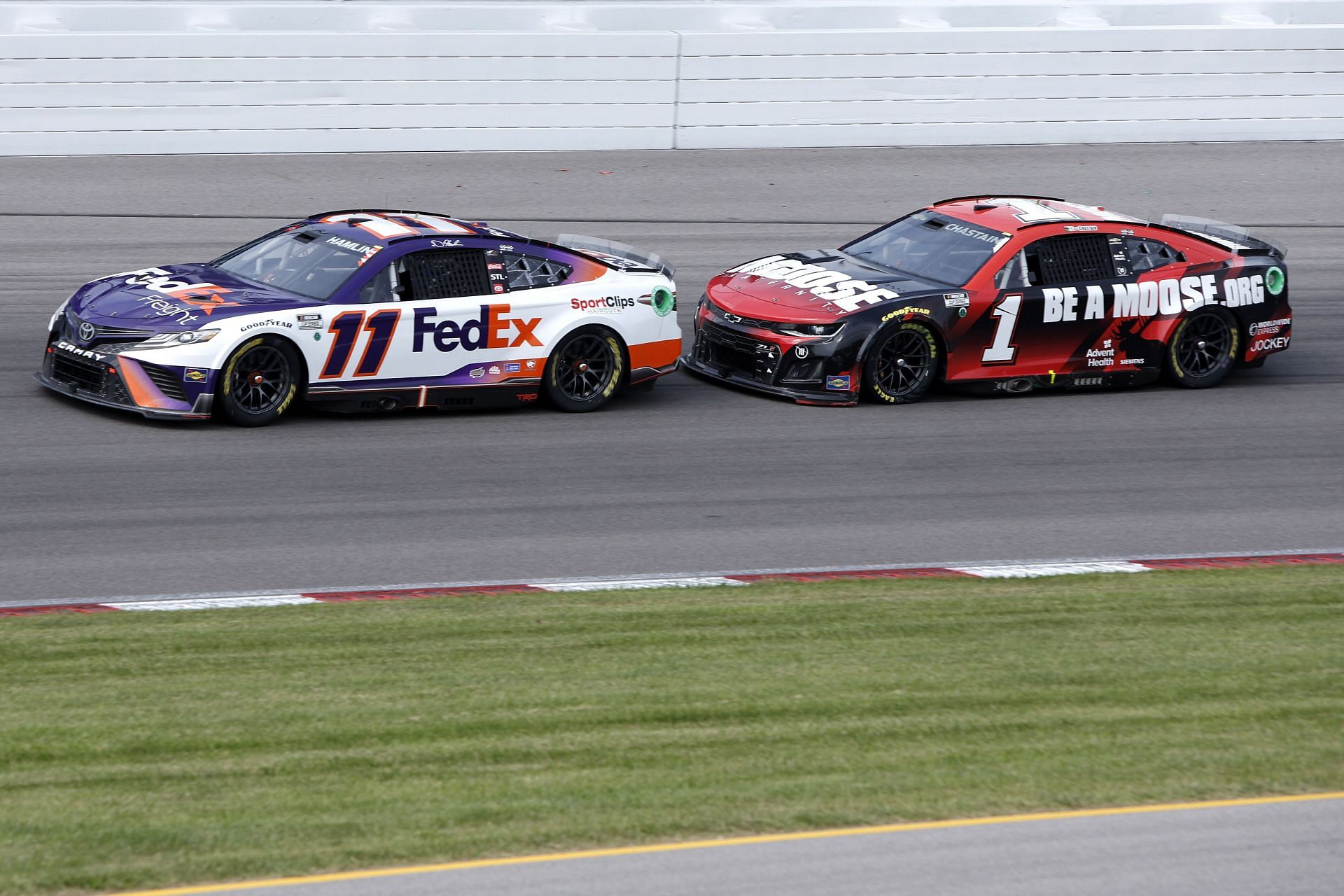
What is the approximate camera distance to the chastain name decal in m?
13.8

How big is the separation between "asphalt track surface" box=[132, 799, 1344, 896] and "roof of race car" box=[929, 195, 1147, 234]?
8.51 metres

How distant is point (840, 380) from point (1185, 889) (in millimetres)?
7819

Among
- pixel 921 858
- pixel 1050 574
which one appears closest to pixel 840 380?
pixel 1050 574

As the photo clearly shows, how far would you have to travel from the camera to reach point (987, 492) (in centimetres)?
1128

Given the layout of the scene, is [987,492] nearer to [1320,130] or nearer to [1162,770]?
[1162,770]

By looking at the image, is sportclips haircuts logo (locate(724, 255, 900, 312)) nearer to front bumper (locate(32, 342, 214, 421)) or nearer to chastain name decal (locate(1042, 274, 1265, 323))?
chastain name decal (locate(1042, 274, 1265, 323))

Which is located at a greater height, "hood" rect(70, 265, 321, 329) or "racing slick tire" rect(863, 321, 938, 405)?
"hood" rect(70, 265, 321, 329)

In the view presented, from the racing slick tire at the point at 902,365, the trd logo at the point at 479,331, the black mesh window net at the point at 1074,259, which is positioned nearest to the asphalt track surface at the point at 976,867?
the trd logo at the point at 479,331

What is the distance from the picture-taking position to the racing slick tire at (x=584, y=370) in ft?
41.5

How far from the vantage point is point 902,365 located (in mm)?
13406

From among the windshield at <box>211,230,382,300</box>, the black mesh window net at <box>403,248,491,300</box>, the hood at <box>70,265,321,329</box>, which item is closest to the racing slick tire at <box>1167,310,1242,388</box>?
the black mesh window net at <box>403,248,491,300</box>

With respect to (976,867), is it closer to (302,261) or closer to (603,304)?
(603,304)

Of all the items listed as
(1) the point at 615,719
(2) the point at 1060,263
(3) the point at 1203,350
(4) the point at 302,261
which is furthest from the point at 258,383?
(3) the point at 1203,350

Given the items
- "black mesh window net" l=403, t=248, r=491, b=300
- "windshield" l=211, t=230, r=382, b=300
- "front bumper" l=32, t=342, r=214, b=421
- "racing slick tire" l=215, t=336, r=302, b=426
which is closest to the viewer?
"front bumper" l=32, t=342, r=214, b=421
